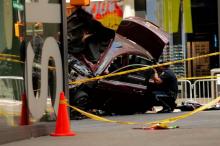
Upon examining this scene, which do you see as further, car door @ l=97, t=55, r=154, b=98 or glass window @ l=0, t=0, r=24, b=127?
car door @ l=97, t=55, r=154, b=98

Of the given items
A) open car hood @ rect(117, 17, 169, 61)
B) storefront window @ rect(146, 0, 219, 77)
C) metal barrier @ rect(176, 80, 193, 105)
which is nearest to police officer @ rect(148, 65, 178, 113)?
open car hood @ rect(117, 17, 169, 61)

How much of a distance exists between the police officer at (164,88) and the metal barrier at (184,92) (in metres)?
1.92

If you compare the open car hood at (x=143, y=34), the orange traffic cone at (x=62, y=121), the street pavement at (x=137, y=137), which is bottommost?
the street pavement at (x=137, y=137)

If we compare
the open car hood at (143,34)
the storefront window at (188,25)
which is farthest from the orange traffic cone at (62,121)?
the storefront window at (188,25)

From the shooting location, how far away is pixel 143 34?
1759 cm

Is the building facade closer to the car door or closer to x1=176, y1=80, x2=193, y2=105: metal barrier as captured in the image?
the car door

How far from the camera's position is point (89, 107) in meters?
16.9

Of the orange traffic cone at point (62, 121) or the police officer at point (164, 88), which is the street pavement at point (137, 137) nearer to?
the orange traffic cone at point (62, 121)

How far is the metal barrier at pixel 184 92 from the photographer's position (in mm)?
20078

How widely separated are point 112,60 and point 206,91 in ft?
14.0

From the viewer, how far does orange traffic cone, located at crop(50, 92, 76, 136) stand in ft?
35.1

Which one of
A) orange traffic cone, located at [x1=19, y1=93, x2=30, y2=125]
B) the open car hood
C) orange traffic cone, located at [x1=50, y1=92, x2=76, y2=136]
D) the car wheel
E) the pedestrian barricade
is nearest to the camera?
orange traffic cone, located at [x1=19, y1=93, x2=30, y2=125]

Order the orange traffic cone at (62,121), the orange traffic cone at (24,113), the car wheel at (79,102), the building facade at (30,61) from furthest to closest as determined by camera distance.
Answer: the car wheel at (79,102), the orange traffic cone at (62,121), the orange traffic cone at (24,113), the building facade at (30,61)

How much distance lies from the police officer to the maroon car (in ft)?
0.81
